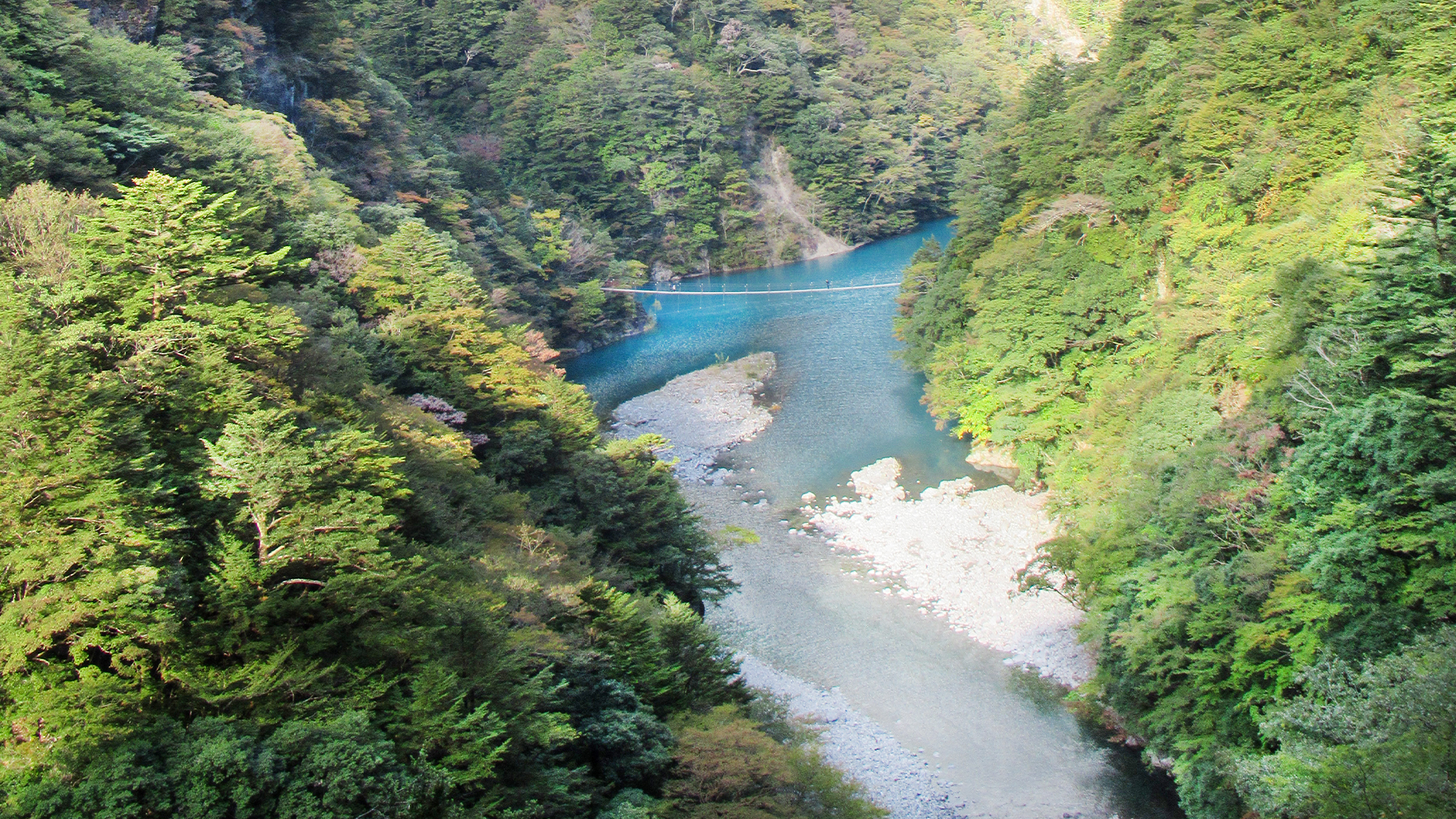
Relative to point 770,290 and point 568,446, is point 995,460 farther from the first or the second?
point 770,290

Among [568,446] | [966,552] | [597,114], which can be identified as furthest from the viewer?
[597,114]

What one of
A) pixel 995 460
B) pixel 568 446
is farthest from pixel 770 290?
pixel 568 446

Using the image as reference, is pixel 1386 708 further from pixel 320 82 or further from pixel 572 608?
pixel 320 82

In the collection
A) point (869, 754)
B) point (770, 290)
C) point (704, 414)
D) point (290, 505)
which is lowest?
point (704, 414)

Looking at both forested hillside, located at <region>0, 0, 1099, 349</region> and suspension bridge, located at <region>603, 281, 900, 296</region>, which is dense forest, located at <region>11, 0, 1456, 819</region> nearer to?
forested hillside, located at <region>0, 0, 1099, 349</region>

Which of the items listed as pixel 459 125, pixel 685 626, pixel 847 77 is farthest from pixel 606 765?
pixel 847 77

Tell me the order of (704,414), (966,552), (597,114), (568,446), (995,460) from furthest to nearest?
(597,114) → (704,414) → (995,460) → (966,552) → (568,446)
